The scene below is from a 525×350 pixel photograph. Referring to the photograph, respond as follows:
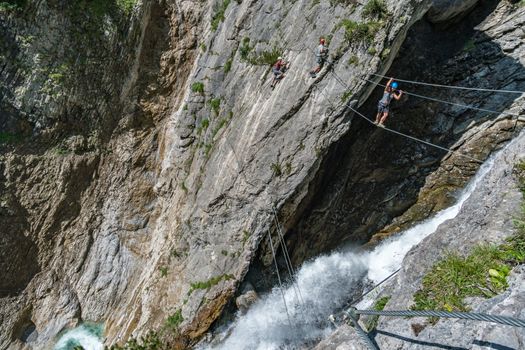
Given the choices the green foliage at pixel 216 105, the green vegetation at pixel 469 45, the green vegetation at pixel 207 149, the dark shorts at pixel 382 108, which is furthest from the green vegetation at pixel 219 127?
the green vegetation at pixel 469 45

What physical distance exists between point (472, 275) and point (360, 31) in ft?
23.8

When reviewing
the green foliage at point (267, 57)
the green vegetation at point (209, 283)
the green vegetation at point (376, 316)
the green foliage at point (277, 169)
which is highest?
Answer: the green foliage at point (267, 57)

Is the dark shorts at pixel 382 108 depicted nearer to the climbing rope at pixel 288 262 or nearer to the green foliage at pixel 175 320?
the climbing rope at pixel 288 262

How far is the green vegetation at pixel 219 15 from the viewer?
593 inches

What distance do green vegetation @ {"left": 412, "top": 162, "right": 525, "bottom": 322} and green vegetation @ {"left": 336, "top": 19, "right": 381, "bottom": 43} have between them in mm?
6174

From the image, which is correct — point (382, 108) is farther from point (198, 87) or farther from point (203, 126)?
point (198, 87)

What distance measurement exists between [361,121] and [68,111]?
39.4 ft

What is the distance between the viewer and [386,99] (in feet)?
35.4

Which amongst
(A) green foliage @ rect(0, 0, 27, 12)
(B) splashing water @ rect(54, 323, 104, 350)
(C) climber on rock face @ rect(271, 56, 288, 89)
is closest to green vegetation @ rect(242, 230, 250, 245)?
(C) climber on rock face @ rect(271, 56, 288, 89)

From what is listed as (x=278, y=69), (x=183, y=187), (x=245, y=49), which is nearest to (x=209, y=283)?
(x=183, y=187)

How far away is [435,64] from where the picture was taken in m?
13.7

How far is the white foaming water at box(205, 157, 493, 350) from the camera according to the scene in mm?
10969

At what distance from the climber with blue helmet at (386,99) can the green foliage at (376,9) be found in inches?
71.9

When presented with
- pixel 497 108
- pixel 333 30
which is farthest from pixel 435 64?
pixel 333 30
